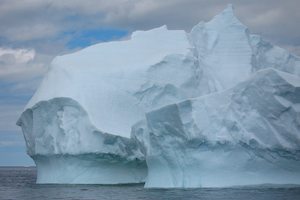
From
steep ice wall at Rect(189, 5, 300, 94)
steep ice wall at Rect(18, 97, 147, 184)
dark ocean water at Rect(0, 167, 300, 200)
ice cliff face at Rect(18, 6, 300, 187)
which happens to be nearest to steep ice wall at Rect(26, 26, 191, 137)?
ice cliff face at Rect(18, 6, 300, 187)

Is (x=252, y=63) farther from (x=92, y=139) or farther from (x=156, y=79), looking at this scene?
(x=92, y=139)

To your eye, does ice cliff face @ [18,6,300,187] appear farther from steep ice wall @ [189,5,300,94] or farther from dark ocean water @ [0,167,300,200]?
dark ocean water @ [0,167,300,200]

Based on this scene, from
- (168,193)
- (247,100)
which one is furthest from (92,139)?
(247,100)

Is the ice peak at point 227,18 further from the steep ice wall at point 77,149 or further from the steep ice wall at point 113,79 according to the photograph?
the steep ice wall at point 77,149

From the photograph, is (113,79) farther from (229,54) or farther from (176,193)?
(176,193)

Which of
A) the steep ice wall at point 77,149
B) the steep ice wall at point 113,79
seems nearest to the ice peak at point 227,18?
the steep ice wall at point 113,79

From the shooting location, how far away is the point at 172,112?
22.2 meters

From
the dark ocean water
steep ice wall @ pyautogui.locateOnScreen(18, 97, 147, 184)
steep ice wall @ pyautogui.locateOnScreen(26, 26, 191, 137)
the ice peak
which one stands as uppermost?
the ice peak

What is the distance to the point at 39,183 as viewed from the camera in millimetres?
29922

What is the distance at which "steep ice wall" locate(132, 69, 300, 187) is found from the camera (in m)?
21.8

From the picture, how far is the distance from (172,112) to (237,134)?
2422 millimetres

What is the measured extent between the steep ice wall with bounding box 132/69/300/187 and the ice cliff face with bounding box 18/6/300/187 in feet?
0.12

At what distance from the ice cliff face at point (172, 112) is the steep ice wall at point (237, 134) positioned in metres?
0.04

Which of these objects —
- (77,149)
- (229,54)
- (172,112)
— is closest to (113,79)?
(77,149)
